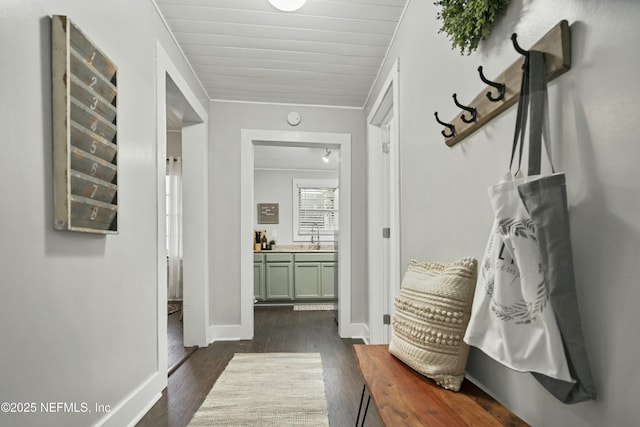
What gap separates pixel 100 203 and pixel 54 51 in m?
0.59

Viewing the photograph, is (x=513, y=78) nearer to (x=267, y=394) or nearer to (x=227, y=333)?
(x=267, y=394)

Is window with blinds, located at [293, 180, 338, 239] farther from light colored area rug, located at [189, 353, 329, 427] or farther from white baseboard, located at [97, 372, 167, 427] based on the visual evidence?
white baseboard, located at [97, 372, 167, 427]

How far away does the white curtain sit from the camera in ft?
16.5

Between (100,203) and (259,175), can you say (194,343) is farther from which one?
(259,175)

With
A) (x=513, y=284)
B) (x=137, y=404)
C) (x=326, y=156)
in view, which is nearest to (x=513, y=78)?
(x=513, y=284)

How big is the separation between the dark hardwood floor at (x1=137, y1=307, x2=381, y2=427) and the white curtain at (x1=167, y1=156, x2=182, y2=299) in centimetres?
144

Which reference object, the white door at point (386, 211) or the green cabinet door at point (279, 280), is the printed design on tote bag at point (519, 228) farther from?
the green cabinet door at point (279, 280)

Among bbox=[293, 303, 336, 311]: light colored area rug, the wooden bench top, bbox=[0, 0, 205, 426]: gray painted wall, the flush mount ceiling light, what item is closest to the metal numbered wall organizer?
bbox=[0, 0, 205, 426]: gray painted wall

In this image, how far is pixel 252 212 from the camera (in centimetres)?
354

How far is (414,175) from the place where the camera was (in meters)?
1.90

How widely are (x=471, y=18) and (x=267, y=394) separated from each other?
7.25 ft

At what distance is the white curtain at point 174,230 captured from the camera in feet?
16.5

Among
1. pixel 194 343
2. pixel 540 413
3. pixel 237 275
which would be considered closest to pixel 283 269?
pixel 237 275

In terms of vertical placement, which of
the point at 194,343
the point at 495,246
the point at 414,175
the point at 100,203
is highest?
the point at 414,175
